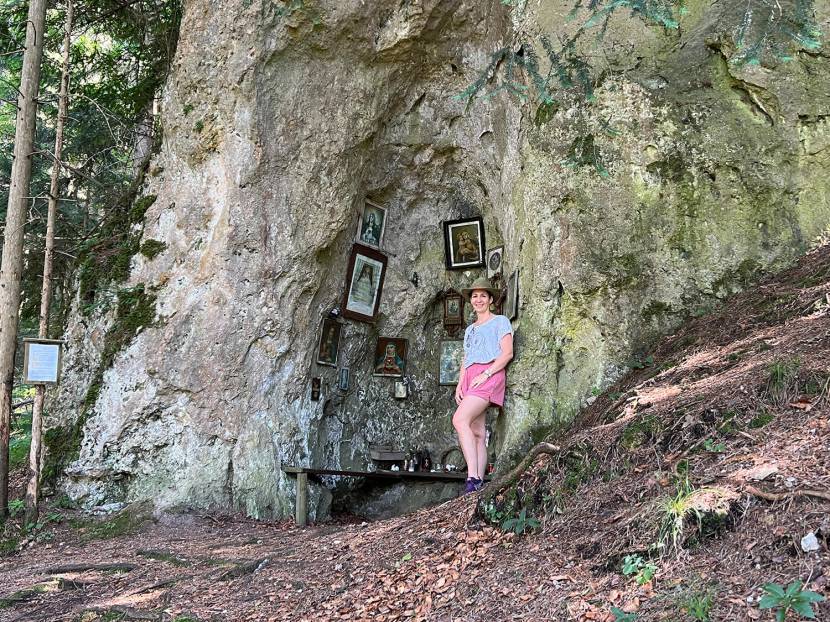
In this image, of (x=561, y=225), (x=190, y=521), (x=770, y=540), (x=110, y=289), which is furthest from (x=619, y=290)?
(x=110, y=289)

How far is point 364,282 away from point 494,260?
75.3 inches

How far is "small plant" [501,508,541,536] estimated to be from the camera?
15.4 feet

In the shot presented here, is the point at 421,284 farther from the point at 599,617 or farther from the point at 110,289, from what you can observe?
the point at 599,617

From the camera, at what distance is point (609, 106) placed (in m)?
8.07

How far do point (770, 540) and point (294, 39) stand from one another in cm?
787

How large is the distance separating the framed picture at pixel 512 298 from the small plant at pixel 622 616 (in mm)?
5519

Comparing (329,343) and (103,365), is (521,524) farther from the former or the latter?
(103,365)

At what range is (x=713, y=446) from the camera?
4281 mm

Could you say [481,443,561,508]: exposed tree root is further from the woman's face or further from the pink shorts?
the woman's face

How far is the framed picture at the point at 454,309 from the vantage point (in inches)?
432

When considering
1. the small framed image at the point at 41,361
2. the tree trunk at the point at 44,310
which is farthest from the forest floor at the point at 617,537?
the small framed image at the point at 41,361

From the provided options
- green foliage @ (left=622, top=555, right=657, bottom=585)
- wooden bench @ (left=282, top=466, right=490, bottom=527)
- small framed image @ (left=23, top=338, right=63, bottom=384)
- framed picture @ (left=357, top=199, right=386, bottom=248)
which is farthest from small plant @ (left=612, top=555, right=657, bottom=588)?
framed picture @ (left=357, top=199, right=386, bottom=248)

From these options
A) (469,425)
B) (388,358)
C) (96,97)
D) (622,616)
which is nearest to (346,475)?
(388,358)

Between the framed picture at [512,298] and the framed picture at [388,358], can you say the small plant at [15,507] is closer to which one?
the framed picture at [388,358]
